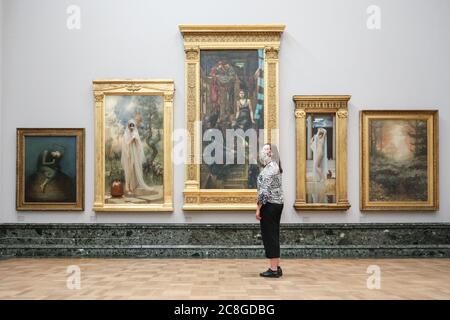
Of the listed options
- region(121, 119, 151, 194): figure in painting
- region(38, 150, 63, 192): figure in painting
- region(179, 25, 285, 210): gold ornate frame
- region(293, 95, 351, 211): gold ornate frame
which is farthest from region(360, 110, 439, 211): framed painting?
region(38, 150, 63, 192): figure in painting

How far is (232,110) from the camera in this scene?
567 inches

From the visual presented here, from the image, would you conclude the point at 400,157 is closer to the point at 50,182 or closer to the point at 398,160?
the point at 398,160

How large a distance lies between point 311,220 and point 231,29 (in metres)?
4.95

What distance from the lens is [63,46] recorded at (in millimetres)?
14609

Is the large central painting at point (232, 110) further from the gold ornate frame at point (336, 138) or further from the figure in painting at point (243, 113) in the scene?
the gold ornate frame at point (336, 138)

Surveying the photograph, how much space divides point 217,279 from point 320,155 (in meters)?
5.30

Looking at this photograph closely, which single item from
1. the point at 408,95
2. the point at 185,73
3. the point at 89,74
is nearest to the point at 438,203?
the point at 408,95

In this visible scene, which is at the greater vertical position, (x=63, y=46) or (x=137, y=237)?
(x=63, y=46)

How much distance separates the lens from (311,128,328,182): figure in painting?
1436cm

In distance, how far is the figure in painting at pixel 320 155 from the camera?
1436 cm

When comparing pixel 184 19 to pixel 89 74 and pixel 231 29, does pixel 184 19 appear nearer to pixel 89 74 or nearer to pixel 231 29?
pixel 231 29

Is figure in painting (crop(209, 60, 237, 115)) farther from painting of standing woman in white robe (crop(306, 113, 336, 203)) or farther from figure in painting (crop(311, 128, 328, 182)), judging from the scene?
figure in painting (crop(311, 128, 328, 182))

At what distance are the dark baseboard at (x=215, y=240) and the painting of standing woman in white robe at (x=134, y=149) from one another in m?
0.83

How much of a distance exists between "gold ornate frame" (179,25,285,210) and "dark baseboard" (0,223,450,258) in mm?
661
